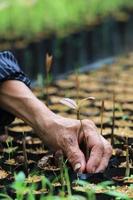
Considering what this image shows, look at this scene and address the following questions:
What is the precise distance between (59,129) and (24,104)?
0.69ft

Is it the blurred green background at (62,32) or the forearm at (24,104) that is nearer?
the forearm at (24,104)

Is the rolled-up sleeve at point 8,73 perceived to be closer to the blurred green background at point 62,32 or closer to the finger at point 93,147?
the finger at point 93,147

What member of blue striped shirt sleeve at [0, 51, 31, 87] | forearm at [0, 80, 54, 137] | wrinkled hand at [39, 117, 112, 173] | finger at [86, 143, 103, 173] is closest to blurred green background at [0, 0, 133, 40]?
blue striped shirt sleeve at [0, 51, 31, 87]

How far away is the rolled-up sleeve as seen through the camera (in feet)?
9.54

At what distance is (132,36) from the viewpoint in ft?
23.9

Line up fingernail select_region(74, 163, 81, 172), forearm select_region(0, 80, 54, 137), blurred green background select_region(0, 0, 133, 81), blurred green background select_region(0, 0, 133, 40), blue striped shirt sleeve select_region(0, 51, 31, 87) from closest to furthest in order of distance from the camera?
fingernail select_region(74, 163, 81, 172), forearm select_region(0, 80, 54, 137), blue striped shirt sleeve select_region(0, 51, 31, 87), blurred green background select_region(0, 0, 133, 81), blurred green background select_region(0, 0, 133, 40)

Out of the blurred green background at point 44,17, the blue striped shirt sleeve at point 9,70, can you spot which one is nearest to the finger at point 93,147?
the blue striped shirt sleeve at point 9,70

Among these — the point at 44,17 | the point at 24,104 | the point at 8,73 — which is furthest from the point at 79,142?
the point at 44,17

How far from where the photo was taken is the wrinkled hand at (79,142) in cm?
265

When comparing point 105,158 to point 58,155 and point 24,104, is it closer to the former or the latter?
point 58,155

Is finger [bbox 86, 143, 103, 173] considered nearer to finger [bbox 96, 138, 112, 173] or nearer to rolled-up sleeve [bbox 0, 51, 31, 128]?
finger [bbox 96, 138, 112, 173]

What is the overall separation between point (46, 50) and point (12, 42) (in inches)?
12.6

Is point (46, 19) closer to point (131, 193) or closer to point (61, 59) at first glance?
point (61, 59)

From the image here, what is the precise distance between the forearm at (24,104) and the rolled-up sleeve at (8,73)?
0.11 feet
